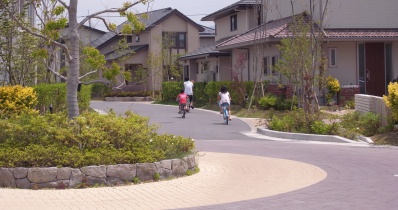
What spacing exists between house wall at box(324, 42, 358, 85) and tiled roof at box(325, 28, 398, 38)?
60 centimetres

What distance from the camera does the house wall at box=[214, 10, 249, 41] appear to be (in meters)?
42.0

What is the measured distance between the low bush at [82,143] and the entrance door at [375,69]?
69.0 ft

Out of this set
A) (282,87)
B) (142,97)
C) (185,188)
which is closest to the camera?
(185,188)

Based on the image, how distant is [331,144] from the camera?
19.0 m

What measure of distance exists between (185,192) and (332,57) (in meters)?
22.7

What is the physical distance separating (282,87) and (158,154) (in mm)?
19282

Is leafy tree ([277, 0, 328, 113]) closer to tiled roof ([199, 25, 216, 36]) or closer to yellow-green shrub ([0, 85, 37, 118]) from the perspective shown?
yellow-green shrub ([0, 85, 37, 118])

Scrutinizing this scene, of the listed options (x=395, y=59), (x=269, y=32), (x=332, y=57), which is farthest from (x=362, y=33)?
(x=269, y=32)

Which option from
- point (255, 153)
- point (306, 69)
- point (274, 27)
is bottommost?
point (255, 153)

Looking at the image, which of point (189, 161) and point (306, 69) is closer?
point (189, 161)

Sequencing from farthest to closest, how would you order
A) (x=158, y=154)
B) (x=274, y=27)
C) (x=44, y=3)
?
(x=274, y=27), (x=44, y=3), (x=158, y=154)

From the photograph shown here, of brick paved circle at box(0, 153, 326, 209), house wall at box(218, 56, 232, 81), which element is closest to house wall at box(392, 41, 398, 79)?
house wall at box(218, 56, 232, 81)

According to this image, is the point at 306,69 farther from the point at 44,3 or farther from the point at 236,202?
the point at 236,202

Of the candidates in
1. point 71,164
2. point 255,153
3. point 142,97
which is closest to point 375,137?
point 255,153
